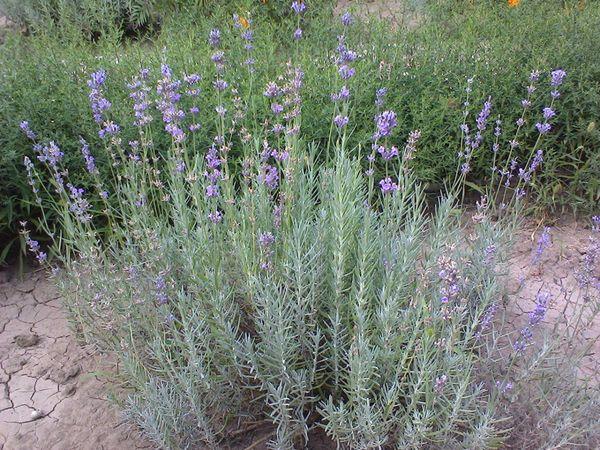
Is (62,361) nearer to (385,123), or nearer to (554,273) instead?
(385,123)

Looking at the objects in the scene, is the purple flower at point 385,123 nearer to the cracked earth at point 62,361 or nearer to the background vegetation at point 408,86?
the cracked earth at point 62,361

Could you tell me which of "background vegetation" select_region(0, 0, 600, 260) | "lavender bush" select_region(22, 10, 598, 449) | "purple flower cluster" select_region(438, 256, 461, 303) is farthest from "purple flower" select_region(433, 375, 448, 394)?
"background vegetation" select_region(0, 0, 600, 260)

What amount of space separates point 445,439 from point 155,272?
1297 millimetres

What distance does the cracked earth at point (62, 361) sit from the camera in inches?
A: 103

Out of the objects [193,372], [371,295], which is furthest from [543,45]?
[193,372]

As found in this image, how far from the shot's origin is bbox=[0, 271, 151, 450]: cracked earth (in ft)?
8.58

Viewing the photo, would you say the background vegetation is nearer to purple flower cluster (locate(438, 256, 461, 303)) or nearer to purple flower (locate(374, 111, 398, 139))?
purple flower (locate(374, 111, 398, 139))

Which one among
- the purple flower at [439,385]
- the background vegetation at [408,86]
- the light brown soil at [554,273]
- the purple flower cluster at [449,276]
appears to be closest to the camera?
the purple flower cluster at [449,276]

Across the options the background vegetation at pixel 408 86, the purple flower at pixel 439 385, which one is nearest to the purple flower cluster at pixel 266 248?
the purple flower at pixel 439 385

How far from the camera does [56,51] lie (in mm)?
4816

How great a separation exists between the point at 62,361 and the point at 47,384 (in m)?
0.14

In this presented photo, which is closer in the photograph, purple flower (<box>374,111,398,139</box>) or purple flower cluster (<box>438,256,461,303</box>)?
purple flower cluster (<box>438,256,461,303</box>)

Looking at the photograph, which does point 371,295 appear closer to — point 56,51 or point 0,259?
point 0,259

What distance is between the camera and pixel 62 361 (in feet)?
9.97
